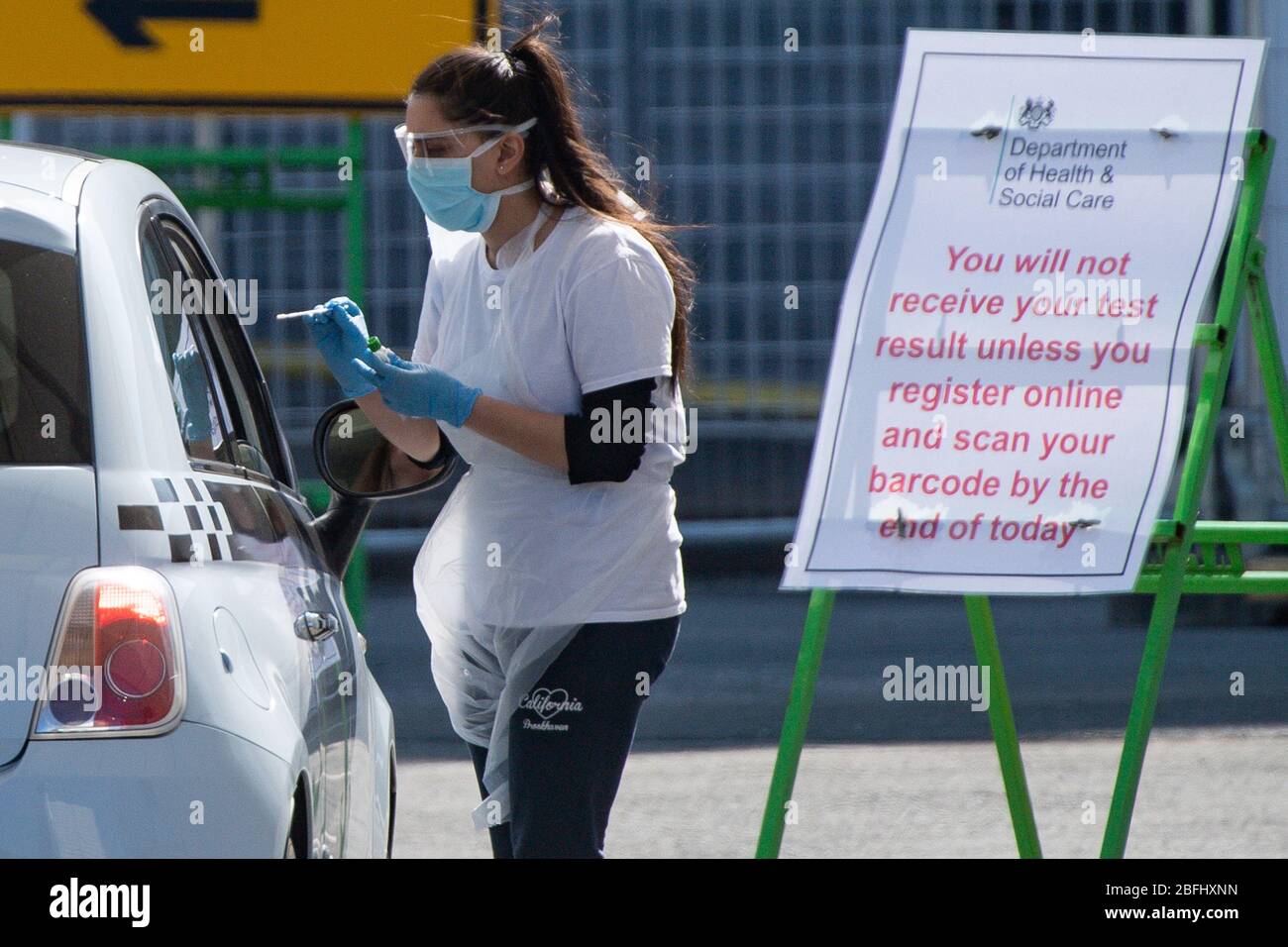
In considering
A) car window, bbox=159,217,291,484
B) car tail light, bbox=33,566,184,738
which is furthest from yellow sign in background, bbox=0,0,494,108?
car tail light, bbox=33,566,184,738

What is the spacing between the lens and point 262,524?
270 cm

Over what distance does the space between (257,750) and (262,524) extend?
60 centimetres

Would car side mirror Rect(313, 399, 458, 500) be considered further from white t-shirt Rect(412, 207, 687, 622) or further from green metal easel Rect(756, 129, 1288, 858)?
green metal easel Rect(756, 129, 1288, 858)

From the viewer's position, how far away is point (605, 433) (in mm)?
2746

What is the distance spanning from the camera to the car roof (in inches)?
94.1

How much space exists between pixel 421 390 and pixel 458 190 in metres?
0.36

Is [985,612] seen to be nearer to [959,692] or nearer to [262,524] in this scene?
[262,524]

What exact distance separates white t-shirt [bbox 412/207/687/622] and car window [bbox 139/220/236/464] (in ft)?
1.24

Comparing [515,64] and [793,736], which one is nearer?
[515,64]

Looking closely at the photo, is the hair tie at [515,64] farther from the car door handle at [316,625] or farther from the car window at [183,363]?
the car door handle at [316,625]

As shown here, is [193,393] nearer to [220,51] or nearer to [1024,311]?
[1024,311]

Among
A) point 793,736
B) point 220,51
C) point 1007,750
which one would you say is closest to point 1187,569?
point 1007,750

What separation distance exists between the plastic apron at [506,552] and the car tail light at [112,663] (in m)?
0.81

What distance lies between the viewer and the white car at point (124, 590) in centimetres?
203
